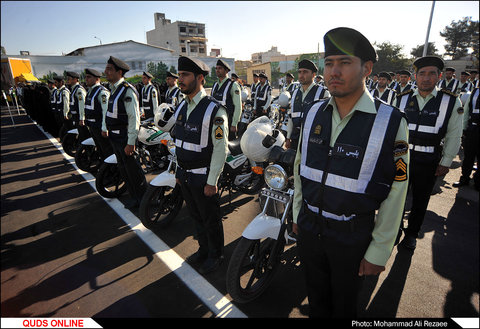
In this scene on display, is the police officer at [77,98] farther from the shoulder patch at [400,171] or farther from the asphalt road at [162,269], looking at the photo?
the shoulder patch at [400,171]

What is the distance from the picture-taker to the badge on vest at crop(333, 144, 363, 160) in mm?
1440

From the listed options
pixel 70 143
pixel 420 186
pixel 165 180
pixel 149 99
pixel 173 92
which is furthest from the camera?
pixel 149 99

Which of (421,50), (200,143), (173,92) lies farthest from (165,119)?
(421,50)

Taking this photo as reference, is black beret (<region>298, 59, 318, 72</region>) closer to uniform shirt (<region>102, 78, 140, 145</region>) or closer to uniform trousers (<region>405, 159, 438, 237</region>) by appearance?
uniform trousers (<region>405, 159, 438, 237</region>)

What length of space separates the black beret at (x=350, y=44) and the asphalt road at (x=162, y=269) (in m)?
2.22

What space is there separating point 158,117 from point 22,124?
1429 cm

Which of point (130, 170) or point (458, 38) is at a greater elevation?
point (458, 38)

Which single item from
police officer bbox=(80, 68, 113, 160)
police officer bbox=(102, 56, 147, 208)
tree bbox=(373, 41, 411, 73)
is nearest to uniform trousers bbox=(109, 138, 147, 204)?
police officer bbox=(102, 56, 147, 208)

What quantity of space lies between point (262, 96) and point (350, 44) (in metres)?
8.87

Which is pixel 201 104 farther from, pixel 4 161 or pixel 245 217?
pixel 4 161

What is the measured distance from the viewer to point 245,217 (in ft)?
13.7

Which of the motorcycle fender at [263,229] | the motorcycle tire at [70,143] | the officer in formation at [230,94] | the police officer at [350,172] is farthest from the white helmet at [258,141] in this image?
the motorcycle tire at [70,143]

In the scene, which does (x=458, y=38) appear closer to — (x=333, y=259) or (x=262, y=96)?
(x=262, y=96)

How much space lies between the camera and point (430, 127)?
9.95 feet
